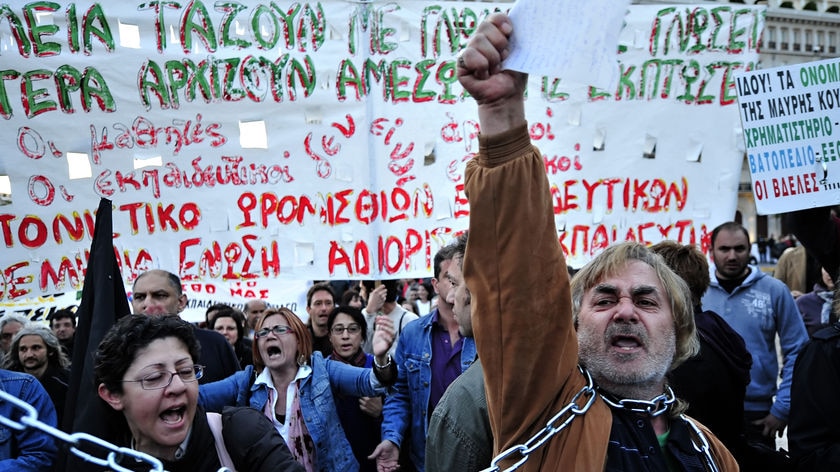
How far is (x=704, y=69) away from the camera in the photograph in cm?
576

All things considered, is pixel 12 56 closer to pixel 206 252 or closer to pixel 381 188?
pixel 206 252

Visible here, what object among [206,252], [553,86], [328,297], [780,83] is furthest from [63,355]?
[780,83]

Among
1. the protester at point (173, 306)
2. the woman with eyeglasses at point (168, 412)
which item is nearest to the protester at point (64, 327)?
the protester at point (173, 306)

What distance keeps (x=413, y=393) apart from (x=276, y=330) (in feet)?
2.72

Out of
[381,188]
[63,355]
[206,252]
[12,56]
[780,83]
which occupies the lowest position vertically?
[63,355]

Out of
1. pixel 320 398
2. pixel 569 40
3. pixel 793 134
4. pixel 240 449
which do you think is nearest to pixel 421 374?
pixel 320 398

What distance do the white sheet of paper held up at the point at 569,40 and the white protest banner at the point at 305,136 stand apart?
3780mm

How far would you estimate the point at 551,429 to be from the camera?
5.37ft

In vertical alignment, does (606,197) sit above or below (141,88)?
below

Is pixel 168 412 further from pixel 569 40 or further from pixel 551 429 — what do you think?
pixel 569 40

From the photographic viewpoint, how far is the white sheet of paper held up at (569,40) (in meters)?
1.45

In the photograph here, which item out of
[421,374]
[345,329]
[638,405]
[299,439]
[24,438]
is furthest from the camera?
[345,329]

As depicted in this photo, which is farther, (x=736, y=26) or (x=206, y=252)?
(x=736, y=26)

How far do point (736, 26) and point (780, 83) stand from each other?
1681 millimetres
